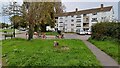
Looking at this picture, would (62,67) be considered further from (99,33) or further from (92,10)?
(92,10)

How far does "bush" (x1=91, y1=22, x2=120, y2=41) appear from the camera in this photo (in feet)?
87.8

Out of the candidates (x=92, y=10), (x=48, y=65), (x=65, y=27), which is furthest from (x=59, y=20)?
(x=48, y=65)

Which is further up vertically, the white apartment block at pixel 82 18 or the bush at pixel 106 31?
the white apartment block at pixel 82 18

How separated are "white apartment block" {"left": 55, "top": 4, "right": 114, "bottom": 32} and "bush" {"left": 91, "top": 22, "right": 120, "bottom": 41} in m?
42.5

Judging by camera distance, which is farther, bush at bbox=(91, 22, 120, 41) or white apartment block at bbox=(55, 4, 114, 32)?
white apartment block at bbox=(55, 4, 114, 32)

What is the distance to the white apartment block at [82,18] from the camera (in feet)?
247

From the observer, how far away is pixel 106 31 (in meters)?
29.1

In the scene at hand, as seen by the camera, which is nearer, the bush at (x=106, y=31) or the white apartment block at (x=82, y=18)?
the bush at (x=106, y=31)

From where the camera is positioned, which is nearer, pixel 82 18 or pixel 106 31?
pixel 106 31

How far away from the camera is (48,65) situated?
11.2m

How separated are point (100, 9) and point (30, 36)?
168ft

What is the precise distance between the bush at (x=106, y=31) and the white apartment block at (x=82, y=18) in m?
42.5

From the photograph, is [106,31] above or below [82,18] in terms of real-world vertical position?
below

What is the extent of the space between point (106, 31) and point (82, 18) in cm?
5408
